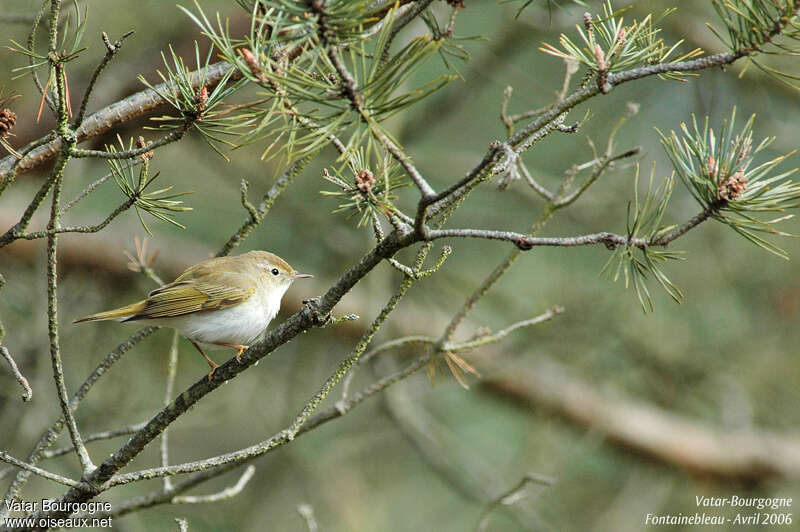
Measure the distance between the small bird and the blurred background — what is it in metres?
1.21

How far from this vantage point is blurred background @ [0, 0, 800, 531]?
15.8 ft

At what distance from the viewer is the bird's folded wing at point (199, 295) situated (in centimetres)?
317

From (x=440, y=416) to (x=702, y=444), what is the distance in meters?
2.29

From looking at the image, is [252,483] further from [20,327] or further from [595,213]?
[595,213]

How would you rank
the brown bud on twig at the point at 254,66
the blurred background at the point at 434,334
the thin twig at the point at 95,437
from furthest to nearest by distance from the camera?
the blurred background at the point at 434,334 → the thin twig at the point at 95,437 → the brown bud on twig at the point at 254,66

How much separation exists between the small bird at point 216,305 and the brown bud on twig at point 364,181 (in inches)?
63.3

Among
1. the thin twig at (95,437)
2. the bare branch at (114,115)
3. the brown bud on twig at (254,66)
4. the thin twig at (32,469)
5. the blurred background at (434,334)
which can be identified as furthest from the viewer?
the blurred background at (434,334)

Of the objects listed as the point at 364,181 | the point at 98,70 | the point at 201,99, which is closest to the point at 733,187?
the point at 364,181

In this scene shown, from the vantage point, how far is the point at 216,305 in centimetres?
334

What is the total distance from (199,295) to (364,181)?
6.25 ft

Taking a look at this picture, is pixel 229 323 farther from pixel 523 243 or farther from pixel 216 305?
pixel 523 243

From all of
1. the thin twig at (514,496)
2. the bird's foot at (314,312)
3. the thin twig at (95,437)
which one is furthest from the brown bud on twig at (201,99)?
the thin twig at (514,496)

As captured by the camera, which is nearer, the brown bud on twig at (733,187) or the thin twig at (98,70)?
the thin twig at (98,70)

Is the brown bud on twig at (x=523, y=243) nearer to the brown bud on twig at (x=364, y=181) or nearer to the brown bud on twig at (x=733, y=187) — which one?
the brown bud on twig at (x=364, y=181)
